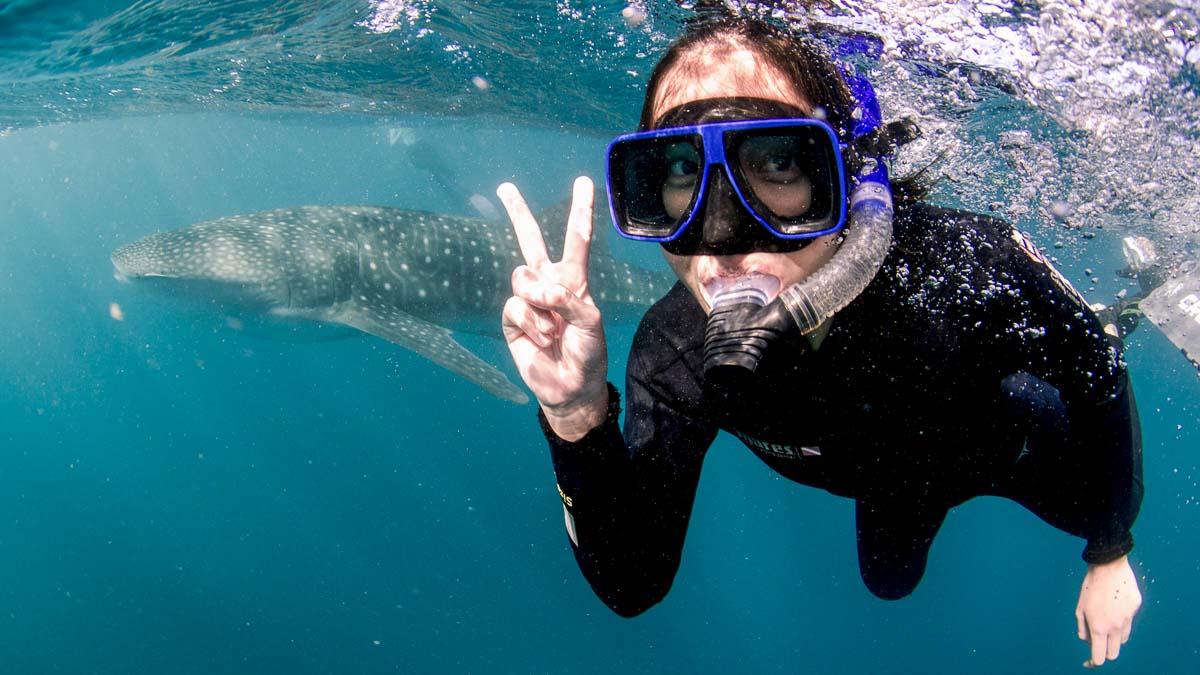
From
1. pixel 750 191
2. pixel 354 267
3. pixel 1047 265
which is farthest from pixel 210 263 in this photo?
pixel 1047 265

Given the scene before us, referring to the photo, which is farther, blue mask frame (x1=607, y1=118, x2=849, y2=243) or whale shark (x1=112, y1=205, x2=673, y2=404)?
whale shark (x1=112, y1=205, x2=673, y2=404)

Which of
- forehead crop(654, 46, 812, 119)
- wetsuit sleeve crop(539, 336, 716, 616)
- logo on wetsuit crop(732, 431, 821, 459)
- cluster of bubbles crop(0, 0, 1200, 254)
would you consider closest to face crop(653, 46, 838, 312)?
forehead crop(654, 46, 812, 119)

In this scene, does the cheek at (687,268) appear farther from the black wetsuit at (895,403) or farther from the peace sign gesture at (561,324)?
the black wetsuit at (895,403)

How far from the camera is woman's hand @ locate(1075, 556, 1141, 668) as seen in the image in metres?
2.71

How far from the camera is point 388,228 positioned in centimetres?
804

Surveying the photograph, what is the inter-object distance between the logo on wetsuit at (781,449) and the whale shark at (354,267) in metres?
4.37

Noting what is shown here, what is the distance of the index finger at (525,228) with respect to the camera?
190 cm

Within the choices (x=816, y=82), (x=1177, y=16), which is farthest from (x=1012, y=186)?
(x=816, y=82)

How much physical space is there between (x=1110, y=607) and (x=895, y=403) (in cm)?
139

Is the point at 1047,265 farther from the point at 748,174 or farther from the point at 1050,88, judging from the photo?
the point at 1050,88

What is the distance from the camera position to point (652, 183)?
2016 mm

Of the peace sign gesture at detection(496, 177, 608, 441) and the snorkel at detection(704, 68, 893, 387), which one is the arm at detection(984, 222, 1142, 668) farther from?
the peace sign gesture at detection(496, 177, 608, 441)

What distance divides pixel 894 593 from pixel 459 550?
668 inches

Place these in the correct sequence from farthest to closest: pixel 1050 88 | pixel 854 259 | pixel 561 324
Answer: pixel 1050 88
pixel 561 324
pixel 854 259
